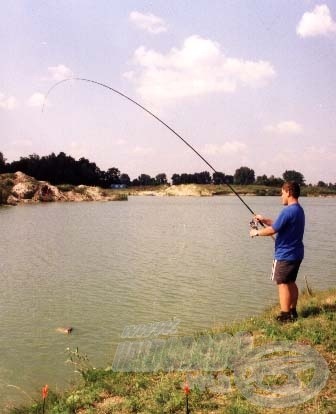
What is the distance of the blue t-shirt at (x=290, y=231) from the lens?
24.2 ft

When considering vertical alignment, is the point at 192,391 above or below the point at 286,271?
below

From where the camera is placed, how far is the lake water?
9508 mm

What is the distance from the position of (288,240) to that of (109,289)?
29.1 ft

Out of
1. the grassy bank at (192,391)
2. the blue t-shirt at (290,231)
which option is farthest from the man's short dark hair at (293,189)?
the grassy bank at (192,391)

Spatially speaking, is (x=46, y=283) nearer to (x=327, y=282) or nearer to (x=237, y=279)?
(x=237, y=279)

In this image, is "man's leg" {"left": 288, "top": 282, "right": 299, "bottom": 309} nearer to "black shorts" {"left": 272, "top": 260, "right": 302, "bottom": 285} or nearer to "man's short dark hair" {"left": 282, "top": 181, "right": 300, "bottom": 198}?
"black shorts" {"left": 272, "top": 260, "right": 302, "bottom": 285}

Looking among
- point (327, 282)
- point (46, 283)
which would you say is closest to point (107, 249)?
point (46, 283)

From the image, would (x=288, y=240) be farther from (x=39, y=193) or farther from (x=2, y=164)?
(x=2, y=164)

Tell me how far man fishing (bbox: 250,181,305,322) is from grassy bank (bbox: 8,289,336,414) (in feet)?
2.13

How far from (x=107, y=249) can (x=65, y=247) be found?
2.84 metres

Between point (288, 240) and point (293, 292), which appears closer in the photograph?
point (288, 240)

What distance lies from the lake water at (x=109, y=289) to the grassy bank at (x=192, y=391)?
163 centimetres

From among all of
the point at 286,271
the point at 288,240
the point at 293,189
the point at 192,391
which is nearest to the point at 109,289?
the point at 286,271

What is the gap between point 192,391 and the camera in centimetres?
548
